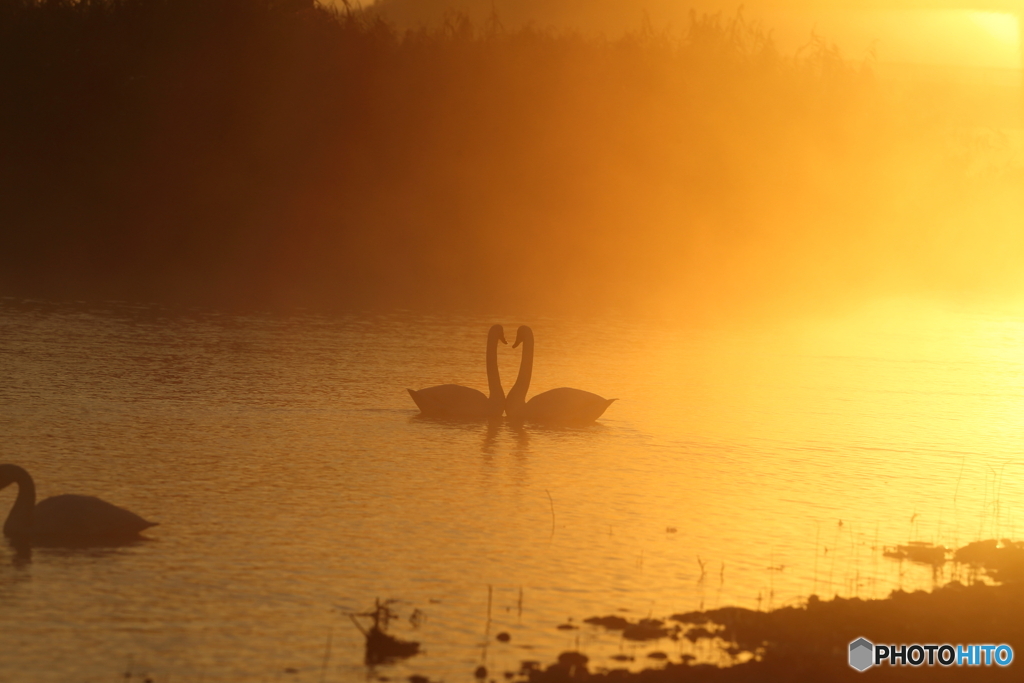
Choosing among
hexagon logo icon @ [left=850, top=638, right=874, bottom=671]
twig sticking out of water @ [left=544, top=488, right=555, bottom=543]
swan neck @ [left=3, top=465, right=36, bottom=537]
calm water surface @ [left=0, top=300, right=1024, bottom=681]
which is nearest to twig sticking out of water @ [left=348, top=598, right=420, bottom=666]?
calm water surface @ [left=0, top=300, right=1024, bottom=681]

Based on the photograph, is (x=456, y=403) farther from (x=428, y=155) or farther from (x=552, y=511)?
(x=428, y=155)

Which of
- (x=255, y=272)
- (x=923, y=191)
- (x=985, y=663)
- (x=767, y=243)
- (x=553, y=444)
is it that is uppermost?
(x=923, y=191)

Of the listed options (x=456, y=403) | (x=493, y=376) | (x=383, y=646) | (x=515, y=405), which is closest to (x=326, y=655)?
(x=383, y=646)

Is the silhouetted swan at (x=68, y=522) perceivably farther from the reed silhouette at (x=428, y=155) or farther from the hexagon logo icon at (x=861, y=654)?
the reed silhouette at (x=428, y=155)

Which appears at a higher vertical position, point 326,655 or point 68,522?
point 68,522

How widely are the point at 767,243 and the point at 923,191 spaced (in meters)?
6.85

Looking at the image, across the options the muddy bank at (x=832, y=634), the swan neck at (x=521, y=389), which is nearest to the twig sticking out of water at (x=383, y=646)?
the muddy bank at (x=832, y=634)

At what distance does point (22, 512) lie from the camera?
25.4 ft

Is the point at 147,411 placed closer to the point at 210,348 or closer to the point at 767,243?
the point at 210,348

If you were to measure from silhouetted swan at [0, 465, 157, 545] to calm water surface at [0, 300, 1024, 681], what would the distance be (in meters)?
0.23

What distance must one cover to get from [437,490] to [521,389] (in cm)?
398

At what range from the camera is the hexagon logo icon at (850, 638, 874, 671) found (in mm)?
5938

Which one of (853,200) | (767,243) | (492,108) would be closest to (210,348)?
(492,108)

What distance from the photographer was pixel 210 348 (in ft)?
54.7
